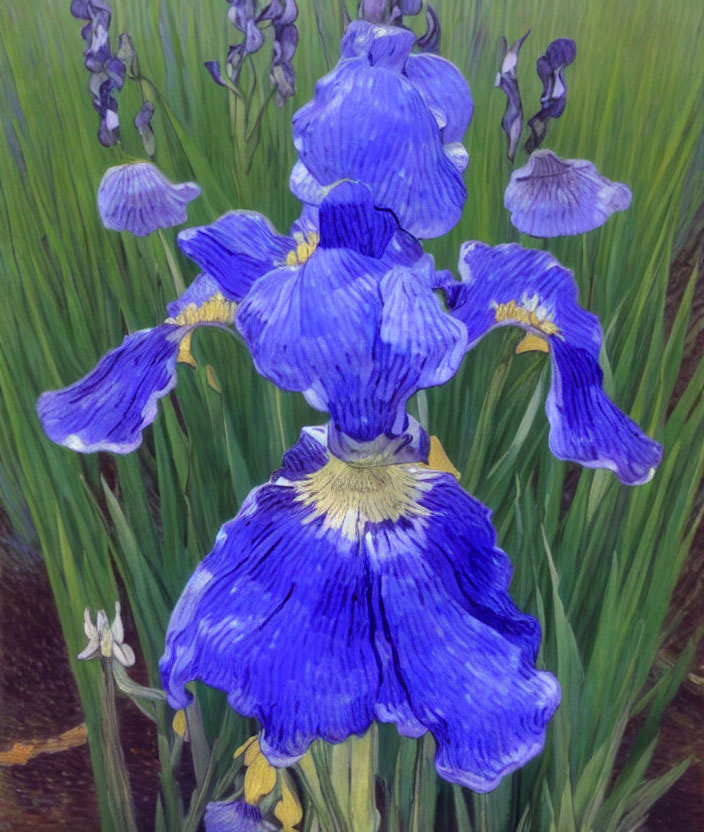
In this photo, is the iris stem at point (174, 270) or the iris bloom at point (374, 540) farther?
the iris stem at point (174, 270)

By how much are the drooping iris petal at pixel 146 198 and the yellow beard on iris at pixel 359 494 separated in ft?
0.80

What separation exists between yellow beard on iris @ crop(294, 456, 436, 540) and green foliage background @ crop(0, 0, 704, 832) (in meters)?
0.13

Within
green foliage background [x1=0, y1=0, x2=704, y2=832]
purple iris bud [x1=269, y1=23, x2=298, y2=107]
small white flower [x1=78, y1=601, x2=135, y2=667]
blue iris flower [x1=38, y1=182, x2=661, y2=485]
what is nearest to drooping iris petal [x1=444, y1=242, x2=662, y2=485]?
blue iris flower [x1=38, y1=182, x2=661, y2=485]

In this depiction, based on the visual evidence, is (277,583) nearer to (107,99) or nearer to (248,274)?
(248,274)

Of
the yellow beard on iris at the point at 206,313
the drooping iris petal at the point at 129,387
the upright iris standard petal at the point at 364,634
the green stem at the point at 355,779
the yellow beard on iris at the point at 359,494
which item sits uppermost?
the yellow beard on iris at the point at 206,313

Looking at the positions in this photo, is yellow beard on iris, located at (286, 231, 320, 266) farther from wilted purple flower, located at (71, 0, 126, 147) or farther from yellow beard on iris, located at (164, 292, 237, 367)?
wilted purple flower, located at (71, 0, 126, 147)

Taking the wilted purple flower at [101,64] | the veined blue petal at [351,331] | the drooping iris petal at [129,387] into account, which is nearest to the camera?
the veined blue petal at [351,331]

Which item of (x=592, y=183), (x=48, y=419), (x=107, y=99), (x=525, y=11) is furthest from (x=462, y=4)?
(x=48, y=419)

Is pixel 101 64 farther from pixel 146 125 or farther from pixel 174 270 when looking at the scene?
pixel 174 270

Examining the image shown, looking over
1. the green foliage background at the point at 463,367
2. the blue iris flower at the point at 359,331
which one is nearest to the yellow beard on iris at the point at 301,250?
the blue iris flower at the point at 359,331

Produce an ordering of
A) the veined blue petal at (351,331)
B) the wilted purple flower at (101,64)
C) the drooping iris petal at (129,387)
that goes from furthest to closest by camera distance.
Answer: the wilted purple flower at (101,64)
the drooping iris petal at (129,387)
the veined blue petal at (351,331)

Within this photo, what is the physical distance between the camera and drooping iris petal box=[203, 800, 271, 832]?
569 millimetres

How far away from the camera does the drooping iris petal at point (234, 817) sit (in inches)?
22.4

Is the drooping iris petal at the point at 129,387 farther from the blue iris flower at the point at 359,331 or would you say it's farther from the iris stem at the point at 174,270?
the iris stem at the point at 174,270
